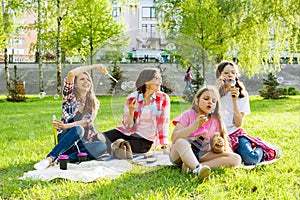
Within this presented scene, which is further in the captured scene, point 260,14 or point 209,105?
point 260,14

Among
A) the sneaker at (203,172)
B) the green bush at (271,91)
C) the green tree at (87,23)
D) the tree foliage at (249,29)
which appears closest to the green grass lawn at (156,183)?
the sneaker at (203,172)

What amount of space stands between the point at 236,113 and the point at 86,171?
1.43 metres

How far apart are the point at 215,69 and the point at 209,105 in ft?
1.07

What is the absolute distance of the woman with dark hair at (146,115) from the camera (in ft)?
11.3

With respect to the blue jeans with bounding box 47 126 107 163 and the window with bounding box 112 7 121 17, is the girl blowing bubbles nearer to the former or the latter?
the blue jeans with bounding box 47 126 107 163

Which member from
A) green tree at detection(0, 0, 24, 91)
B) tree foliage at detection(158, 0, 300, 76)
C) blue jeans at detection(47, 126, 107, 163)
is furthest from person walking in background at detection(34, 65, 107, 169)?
green tree at detection(0, 0, 24, 91)

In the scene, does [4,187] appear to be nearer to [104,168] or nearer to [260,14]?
[104,168]

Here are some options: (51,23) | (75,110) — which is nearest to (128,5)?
(51,23)

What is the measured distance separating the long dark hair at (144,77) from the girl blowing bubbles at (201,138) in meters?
0.37

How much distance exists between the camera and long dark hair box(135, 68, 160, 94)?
3.39 metres

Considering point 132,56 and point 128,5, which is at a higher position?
point 128,5

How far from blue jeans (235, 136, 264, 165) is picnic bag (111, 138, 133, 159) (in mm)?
986

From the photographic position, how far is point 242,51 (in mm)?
13836

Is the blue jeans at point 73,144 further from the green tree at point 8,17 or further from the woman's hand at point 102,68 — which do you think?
the green tree at point 8,17
